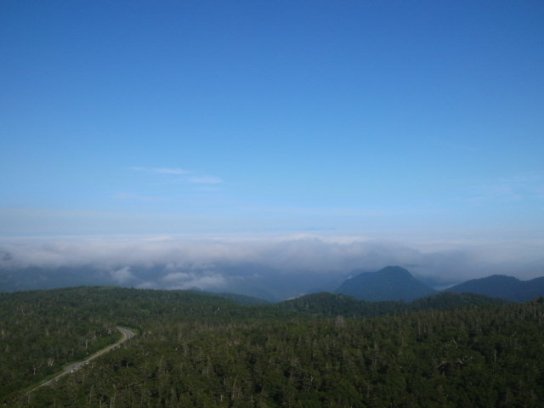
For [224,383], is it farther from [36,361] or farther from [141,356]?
[36,361]

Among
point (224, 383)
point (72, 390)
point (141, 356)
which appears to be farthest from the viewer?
point (141, 356)

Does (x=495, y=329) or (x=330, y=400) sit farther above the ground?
(x=495, y=329)

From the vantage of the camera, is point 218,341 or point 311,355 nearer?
point 311,355

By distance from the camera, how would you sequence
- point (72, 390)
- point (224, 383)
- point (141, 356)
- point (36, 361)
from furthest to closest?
point (36, 361) < point (141, 356) < point (224, 383) < point (72, 390)

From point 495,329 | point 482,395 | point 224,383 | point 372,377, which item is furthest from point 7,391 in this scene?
point 495,329

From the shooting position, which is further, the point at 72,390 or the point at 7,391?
the point at 7,391

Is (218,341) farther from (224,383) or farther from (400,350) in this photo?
(400,350)

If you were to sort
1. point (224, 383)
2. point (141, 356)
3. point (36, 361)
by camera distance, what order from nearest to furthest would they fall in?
point (224, 383), point (141, 356), point (36, 361)

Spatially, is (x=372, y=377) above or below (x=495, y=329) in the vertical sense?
below

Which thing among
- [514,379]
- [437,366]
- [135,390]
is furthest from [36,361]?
[514,379]
